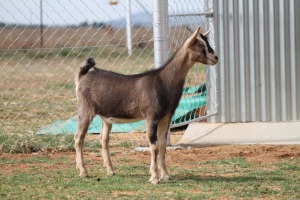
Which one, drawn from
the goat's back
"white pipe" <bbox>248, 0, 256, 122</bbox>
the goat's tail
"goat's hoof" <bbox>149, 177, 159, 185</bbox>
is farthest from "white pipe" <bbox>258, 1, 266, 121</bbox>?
"goat's hoof" <bbox>149, 177, 159, 185</bbox>

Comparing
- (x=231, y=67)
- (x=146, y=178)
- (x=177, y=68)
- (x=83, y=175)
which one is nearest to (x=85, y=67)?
(x=177, y=68)

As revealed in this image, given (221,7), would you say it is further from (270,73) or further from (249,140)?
(249,140)

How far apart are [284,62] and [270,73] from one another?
0.26m

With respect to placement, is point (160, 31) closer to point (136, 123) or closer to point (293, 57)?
point (293, 57)

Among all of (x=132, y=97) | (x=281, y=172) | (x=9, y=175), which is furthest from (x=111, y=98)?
(x=281, y=172)

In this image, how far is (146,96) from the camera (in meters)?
9.92

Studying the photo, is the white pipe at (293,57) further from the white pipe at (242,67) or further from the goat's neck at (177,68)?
the goat's neck at (177,68)

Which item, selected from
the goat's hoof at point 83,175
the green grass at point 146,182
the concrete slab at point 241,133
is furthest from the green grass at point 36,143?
the goat's hoof at point 83,175

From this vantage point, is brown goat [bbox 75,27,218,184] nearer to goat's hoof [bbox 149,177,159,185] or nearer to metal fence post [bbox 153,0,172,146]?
goat's hoof [bbox 149,177,159,185]

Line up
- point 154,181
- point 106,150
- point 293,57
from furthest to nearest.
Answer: point 293,57 < point 106,150 < point 154,181

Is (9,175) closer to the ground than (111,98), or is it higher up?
closer to the ground

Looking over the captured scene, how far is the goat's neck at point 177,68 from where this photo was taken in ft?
32.9

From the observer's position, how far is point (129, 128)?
14055mm

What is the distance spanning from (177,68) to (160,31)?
2038 millimetres
